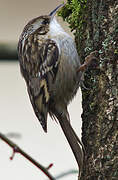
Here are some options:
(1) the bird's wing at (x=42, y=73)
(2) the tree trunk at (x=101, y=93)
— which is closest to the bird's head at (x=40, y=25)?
(1) the bird's wing at (x=42, y=73)

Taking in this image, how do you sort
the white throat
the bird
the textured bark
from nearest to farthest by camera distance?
the textured bark → the bird → the white throat

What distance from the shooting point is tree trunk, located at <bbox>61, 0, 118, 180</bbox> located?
2.21 meters

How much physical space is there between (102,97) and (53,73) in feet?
2.02

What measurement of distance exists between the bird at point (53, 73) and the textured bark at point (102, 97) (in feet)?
0.87

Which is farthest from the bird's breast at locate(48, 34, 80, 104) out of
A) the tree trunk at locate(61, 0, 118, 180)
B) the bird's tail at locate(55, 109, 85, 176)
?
the tree trunk at locate(61, 0, 118, 180)

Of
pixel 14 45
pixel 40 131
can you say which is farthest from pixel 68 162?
pixel 14 45

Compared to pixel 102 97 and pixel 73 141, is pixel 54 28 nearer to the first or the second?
pixel 73 141

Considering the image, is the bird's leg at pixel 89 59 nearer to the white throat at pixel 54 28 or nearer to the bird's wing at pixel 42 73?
the bird's wing at pixel 42 73

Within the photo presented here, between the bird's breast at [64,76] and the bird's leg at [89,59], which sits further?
the bird's breast at [64,76]

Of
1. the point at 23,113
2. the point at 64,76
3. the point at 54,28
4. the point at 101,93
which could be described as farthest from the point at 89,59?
the point at 23,113

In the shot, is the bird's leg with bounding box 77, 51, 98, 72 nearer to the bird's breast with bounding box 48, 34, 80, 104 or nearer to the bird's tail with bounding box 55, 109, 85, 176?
the bird's breast with bounding box 48, 34, 80, 104

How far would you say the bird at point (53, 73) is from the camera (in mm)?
2795

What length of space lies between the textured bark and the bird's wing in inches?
12.8

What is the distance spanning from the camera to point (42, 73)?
9.46 ft
